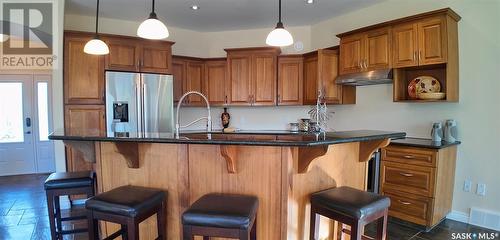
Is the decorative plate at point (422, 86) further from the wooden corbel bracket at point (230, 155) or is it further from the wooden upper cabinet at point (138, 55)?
the wooden upper cabinet at point (138, 55)

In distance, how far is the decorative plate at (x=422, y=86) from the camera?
3.07 metres

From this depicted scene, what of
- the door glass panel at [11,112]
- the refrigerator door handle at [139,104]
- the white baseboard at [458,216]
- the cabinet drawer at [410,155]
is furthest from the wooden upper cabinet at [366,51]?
the door glass panel at [11,112]

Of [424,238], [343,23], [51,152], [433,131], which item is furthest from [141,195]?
[51,152]

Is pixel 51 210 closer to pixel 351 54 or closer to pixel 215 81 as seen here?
pixel 215 81

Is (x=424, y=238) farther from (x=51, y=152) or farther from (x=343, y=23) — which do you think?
(x=51, y=152)

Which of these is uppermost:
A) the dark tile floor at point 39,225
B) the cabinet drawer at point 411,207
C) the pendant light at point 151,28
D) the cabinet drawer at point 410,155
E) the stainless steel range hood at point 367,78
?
the pendant light at point 151,28

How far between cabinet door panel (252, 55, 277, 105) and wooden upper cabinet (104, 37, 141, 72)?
1814 mm

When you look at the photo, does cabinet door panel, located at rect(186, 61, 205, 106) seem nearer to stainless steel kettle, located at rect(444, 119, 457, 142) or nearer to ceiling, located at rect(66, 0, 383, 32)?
ceiling, located at rect(66, 0, 383, 32)

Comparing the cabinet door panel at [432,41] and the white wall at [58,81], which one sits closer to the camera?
the cabinet door panel at [432,41]

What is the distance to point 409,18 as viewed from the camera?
3.01 m

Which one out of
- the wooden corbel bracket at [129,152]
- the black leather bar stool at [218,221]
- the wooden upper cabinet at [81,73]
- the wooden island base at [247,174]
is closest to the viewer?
the black leather bar stool at [218,221]

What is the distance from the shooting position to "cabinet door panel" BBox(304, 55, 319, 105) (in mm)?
4145

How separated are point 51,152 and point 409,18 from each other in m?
6.68

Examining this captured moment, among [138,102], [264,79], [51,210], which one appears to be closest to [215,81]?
[264,79]
